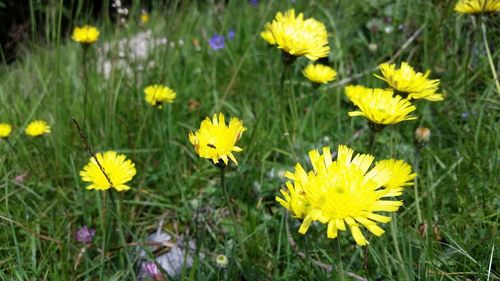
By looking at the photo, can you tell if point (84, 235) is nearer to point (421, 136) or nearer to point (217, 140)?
point (217, 140)

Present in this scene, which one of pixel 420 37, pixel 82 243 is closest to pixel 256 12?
pixel 420 37

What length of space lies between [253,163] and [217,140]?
712mm

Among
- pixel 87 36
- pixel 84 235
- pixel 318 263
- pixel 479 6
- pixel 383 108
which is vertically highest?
pixel 479 6

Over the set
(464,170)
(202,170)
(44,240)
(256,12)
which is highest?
(256,12)

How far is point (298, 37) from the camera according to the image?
1.31m

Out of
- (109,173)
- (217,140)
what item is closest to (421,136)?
(217,140)

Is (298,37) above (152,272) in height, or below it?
above

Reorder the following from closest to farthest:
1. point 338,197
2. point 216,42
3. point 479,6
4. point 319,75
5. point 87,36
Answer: point 338,197 → point 479,6 → point 319,75 → point 87,36 → point 216,42

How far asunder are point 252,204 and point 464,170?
0.72 meters

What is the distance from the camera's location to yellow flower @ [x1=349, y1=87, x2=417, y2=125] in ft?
3.36

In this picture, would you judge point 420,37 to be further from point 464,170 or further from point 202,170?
point 202,170

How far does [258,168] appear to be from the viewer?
168 centimetres

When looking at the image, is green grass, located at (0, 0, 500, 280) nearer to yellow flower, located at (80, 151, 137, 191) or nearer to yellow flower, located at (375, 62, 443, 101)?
yellow flower, located at (80, 151, 137, 191)

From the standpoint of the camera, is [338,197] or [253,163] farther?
[253,163]
